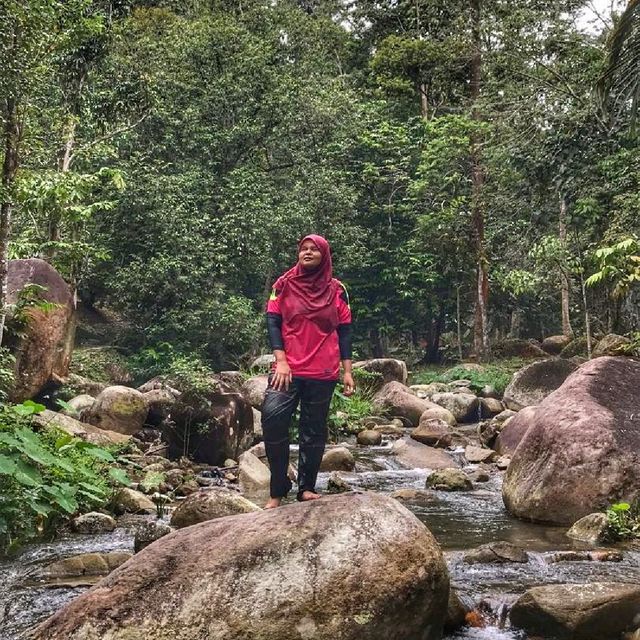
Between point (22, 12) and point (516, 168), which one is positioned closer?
point (22, 12)

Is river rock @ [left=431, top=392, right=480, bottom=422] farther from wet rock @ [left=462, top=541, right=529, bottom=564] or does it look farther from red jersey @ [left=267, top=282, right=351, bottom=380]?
red jersey @ [left=267, top=282, right=351, bottom=380]

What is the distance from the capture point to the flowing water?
→ 17.3 ft

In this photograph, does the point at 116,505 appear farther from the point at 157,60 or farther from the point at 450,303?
the point at 450,303

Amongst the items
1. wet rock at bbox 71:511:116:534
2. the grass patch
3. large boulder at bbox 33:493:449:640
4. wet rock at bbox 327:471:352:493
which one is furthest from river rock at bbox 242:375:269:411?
large boulder at bbox 33:493:449:640

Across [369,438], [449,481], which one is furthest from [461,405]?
[449,481]

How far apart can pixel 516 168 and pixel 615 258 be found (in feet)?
21.5

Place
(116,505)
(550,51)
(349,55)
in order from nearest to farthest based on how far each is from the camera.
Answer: (116,505) < (550,51) < (349,55)

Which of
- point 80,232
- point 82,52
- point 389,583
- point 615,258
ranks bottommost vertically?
point 389,583

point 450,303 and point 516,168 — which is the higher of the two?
point 516,168

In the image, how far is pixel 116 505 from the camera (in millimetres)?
8836

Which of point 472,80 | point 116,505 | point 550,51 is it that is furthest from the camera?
point 472,80

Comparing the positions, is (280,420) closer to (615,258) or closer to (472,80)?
(615,258)

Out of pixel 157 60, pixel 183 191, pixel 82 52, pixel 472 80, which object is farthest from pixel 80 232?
pixel 472 80

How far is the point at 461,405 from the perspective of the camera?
20.1 m
